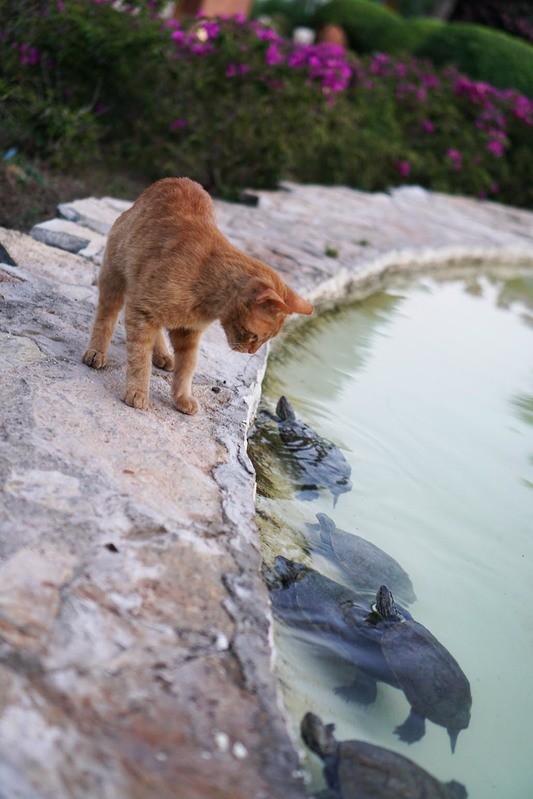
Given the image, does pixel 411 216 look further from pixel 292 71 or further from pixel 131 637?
pixel 131 637

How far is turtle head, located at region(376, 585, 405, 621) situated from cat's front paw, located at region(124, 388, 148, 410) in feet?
4.46

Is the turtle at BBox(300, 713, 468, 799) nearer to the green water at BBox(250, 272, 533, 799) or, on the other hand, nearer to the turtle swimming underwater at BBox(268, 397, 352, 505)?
the green water at BBox(250, 272, 533, 799)

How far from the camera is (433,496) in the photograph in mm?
4820

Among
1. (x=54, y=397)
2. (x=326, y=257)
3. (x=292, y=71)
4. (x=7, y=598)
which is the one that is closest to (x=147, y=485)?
(x=54, y=397)

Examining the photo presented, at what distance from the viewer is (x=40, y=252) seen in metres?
5.36

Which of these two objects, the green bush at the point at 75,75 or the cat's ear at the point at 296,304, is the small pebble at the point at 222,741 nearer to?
the cat's ear at the point at 296,304

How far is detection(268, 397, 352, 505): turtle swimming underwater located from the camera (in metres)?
4.47

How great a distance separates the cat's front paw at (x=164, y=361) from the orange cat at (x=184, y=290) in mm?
448

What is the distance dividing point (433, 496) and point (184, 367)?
1730 millimetres

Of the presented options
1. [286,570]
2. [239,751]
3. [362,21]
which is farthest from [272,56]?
[362,21]

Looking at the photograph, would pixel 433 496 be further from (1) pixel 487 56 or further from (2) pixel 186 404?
(1) pixel 487 56

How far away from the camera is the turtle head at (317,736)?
8.50ft

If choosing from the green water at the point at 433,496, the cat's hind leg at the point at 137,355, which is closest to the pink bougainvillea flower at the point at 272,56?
the green water at the point at 433,496

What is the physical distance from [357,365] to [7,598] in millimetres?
4257
